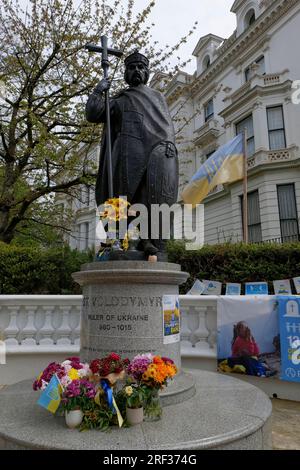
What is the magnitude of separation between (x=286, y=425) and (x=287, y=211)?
1511cm

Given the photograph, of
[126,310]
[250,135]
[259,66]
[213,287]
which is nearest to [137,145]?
[126,310]

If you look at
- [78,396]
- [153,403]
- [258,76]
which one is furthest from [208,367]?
[258,76]

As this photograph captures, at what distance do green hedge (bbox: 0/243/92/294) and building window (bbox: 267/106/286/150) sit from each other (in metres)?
14.3

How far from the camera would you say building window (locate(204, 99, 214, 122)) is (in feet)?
80.0

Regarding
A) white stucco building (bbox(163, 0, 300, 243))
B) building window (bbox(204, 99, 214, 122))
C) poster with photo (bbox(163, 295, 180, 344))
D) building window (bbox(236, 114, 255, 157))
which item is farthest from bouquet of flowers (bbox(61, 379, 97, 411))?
building window (bbox(204, 99, 214, 122))

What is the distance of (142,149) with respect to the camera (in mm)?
4406

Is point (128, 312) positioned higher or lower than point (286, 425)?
higher

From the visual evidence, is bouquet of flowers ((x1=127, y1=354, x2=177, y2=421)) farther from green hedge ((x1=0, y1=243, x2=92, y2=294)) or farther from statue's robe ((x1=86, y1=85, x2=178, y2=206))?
green hedge ((x1=0, y1=243, x2=92, y2=294))

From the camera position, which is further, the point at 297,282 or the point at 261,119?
the point at 261,119

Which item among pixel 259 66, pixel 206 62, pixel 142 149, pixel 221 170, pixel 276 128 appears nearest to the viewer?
pixel 142 149

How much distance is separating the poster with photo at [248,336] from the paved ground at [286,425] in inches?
18.4

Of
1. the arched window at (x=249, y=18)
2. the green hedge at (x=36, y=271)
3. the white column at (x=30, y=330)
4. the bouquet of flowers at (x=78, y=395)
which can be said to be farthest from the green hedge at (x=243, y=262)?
the arched window at (x=249, y=18)

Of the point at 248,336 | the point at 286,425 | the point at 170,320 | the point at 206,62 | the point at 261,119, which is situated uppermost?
the point at 206,62

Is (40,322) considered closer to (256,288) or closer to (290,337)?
(290,337)
